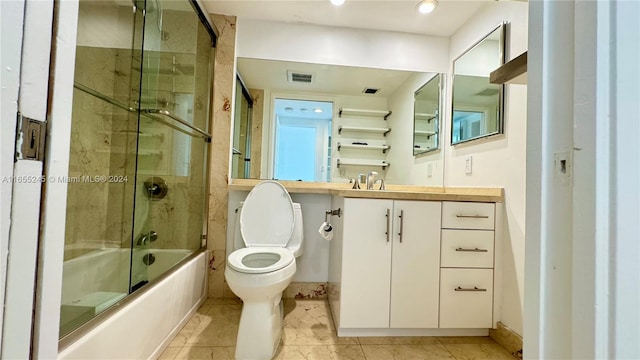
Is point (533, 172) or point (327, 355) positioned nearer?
point (533, 172)

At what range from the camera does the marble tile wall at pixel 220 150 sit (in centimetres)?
200

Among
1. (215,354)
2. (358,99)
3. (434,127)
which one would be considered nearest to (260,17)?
(358,99)

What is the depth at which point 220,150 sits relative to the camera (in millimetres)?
2023

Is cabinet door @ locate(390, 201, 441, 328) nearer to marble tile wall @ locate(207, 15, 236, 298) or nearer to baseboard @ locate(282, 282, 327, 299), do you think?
baseboard @ locate(282, 282, 327, 299)

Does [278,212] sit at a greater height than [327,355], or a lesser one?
greater

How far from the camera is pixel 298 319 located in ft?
5.67

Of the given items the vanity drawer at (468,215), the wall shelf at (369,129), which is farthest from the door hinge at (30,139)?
the wall shelf at (369,129)

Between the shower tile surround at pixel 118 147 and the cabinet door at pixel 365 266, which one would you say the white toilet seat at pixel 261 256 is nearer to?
the cabinet door at pixel 365 266

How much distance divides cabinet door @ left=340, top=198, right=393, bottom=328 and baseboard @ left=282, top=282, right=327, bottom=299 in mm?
585

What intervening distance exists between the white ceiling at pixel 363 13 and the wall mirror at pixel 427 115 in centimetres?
41

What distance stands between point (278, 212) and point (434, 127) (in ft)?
4.72

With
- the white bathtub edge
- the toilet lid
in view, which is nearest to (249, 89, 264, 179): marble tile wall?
the toilet lid
